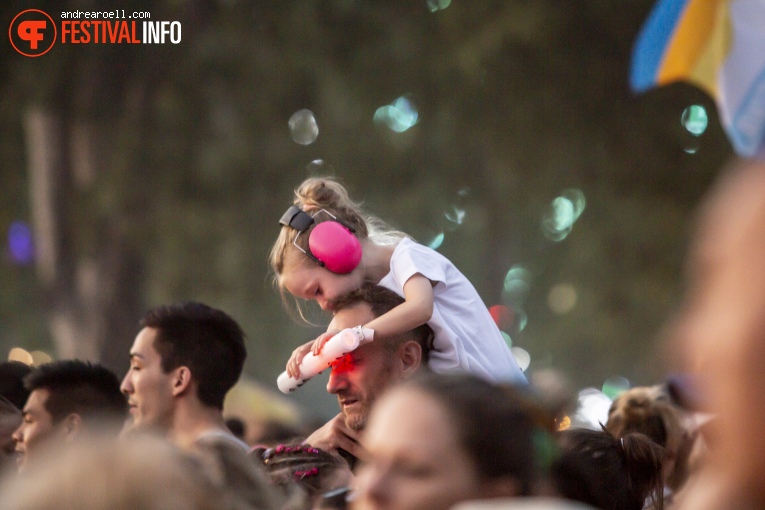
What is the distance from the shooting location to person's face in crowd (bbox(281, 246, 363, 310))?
13.0 ft

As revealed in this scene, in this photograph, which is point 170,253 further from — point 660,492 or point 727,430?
point 727,430

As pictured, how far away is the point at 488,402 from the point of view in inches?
79.9

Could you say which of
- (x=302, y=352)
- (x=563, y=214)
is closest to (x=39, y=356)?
(x=563, y=214)

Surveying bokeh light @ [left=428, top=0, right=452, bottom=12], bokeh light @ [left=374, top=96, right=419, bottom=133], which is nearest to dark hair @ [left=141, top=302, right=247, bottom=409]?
bokeh light @ [left=428, top=0, right=452, bottom=12]

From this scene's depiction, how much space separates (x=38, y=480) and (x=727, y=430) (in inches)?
31.5

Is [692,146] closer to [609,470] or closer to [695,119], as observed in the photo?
[695,119]

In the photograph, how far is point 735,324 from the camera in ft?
2.86

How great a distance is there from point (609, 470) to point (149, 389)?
91.1 inches

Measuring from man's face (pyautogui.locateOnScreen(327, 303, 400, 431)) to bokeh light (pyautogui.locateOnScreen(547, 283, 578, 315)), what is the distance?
407 inches

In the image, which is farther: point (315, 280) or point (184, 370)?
point (184, 370)

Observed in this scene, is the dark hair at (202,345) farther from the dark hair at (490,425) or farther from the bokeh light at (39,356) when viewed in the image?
the bokeh light at (39,356)

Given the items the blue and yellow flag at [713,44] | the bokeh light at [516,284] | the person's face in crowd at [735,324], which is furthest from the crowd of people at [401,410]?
the bokeh light at [516,284]

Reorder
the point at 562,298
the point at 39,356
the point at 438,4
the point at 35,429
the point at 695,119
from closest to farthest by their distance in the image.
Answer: the point at 35,429, the point at 695,119, the point at 438,4, the point at 562,298, the point at 39,356

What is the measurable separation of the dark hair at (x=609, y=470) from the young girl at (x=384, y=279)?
62cm
